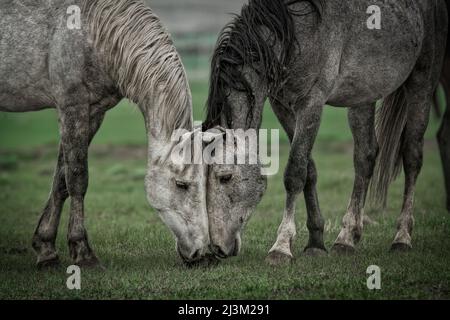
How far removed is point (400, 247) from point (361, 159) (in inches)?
41.7

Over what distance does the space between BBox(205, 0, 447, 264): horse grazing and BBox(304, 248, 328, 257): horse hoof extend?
13mm

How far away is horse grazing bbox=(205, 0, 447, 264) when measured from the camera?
6059 millimetres

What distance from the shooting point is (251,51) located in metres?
6.15

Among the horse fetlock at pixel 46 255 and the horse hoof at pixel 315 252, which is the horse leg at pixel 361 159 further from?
the horse fetlock at pixel 46 255

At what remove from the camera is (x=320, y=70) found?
6.50 metres

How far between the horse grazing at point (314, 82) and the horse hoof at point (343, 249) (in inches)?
0.8

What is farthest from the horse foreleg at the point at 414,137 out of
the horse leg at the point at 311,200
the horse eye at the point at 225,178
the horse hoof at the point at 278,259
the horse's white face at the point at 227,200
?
the horse eye at the point at 225,178

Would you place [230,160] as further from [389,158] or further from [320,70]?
[389,158]

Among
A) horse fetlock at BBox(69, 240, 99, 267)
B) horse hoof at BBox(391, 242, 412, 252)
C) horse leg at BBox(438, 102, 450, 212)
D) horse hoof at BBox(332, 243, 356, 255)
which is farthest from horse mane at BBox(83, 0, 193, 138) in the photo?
horse leg at BBox(438, 102, 450, 212)

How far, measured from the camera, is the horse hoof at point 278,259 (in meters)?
6.31
